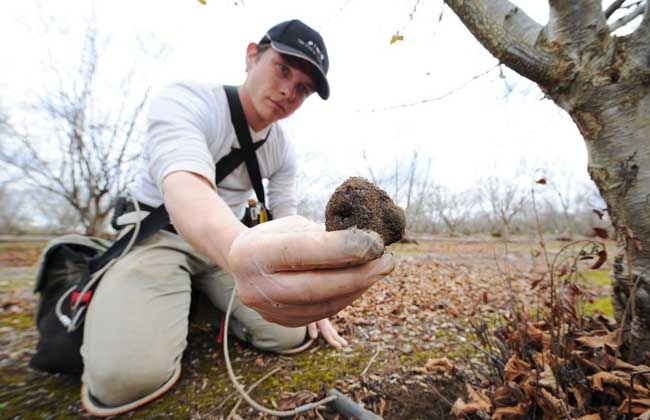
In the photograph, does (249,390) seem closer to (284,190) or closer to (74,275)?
(74,275)

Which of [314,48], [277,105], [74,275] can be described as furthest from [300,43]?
[74,275]

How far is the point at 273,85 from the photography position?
92.1 inches

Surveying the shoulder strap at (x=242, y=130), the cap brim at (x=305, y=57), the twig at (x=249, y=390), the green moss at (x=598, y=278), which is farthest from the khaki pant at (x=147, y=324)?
the green moss at (x=598, y=278)

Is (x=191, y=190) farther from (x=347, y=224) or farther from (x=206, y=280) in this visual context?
(x=206, y=280)

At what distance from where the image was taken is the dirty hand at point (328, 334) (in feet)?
7.40

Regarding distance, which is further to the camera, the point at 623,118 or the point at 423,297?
the point at 423,297

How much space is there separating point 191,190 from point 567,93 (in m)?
1.81

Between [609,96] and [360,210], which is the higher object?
[609,96]

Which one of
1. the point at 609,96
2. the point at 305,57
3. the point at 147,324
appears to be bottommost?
the point at 147,324

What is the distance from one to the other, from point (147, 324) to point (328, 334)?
128 cm

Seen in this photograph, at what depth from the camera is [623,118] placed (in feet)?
4.24

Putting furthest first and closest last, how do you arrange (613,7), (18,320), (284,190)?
(284,190) < (18,320) < (613,7)

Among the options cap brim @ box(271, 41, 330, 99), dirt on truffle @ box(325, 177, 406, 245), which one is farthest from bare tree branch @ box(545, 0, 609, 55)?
cap brim @ box(271, 41, 330, 99)

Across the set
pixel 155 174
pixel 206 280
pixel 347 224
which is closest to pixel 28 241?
pixel 206 280
